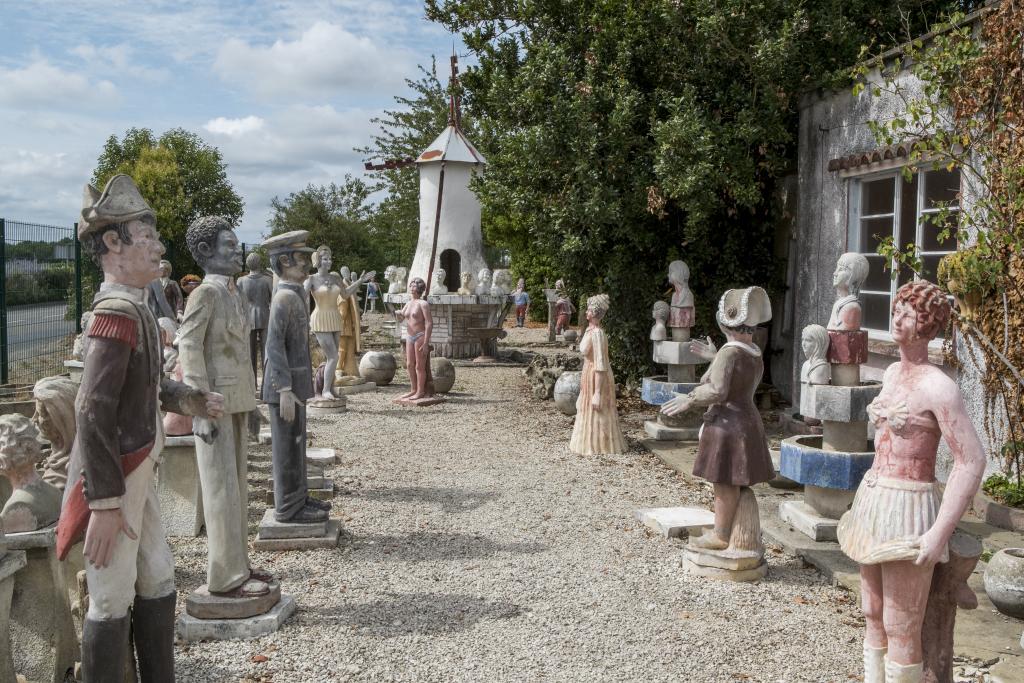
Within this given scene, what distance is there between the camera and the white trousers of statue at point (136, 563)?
10.5ft

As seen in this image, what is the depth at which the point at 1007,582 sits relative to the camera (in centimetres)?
460

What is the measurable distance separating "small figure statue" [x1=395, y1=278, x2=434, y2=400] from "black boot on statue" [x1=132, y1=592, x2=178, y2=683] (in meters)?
8.61

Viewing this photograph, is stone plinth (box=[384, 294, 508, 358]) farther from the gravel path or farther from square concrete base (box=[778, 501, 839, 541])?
square concrete base (box=[778, 501, 839, 541])

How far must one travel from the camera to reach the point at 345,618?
4871mm

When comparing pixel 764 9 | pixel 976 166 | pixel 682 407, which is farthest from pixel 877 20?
pixel 682 407

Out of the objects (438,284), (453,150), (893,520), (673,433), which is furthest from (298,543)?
(453,150)

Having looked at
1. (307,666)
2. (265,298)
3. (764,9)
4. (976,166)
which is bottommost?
(307,666)

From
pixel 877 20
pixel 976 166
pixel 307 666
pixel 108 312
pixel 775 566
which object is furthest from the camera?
pixel 877 20

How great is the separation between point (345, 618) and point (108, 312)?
251 cm

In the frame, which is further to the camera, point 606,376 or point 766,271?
point 766,271

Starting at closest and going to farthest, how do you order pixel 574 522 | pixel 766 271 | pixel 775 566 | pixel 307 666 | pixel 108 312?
pixel 108 312, pixel 307 666, pixel 775 566, pixel 574 522, pixel 766 271

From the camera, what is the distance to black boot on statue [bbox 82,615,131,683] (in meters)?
3.21

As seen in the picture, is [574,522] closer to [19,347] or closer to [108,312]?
[108,312]

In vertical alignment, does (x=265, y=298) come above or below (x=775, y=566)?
above
